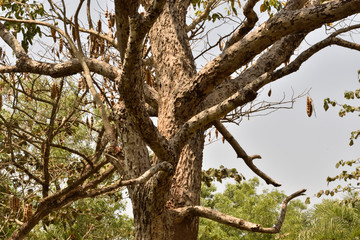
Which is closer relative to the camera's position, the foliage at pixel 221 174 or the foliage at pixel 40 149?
the foliage at pixel 40 149

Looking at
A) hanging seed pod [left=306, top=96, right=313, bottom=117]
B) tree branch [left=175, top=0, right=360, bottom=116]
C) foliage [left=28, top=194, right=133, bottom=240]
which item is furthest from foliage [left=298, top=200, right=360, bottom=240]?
tree branch [left=175, top=0, right=360, bottom=116]

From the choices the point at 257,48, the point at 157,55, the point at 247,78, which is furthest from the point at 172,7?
the point at 257,48

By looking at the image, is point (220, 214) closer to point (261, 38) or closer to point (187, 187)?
point (187, 187)

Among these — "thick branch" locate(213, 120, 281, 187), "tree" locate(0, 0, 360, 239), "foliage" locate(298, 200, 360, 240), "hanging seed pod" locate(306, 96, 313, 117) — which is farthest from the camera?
"foliage" locate(298, 200, 360, 240)

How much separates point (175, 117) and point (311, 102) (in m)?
1.20

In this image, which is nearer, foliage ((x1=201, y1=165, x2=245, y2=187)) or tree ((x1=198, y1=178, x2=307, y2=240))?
foliage ((x1=201, y1=165, x2=245, y2=187))

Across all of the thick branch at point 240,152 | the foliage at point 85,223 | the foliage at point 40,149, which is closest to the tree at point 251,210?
the foliage at point 85,223

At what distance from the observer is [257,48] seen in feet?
10.4

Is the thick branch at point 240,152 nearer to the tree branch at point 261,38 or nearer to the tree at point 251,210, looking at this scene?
the tree branch at point 261,38

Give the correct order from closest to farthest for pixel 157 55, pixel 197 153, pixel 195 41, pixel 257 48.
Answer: pixel 257 48 < pixel 197 153 < pixel 157 55 < pixel 195 41

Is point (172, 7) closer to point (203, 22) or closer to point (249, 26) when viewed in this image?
point (249, 26)

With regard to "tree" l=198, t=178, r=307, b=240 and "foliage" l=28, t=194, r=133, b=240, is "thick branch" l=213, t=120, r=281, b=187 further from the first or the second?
"tree" l=198, t=178, r=307, b=240

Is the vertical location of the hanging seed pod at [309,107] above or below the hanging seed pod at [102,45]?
below

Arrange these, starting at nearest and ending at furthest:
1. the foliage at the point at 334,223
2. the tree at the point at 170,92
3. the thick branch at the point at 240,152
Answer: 1. the tree at the point at 170,92
2. the thick branch at the point at 240,152
3. the foliage at the point at 334,223
